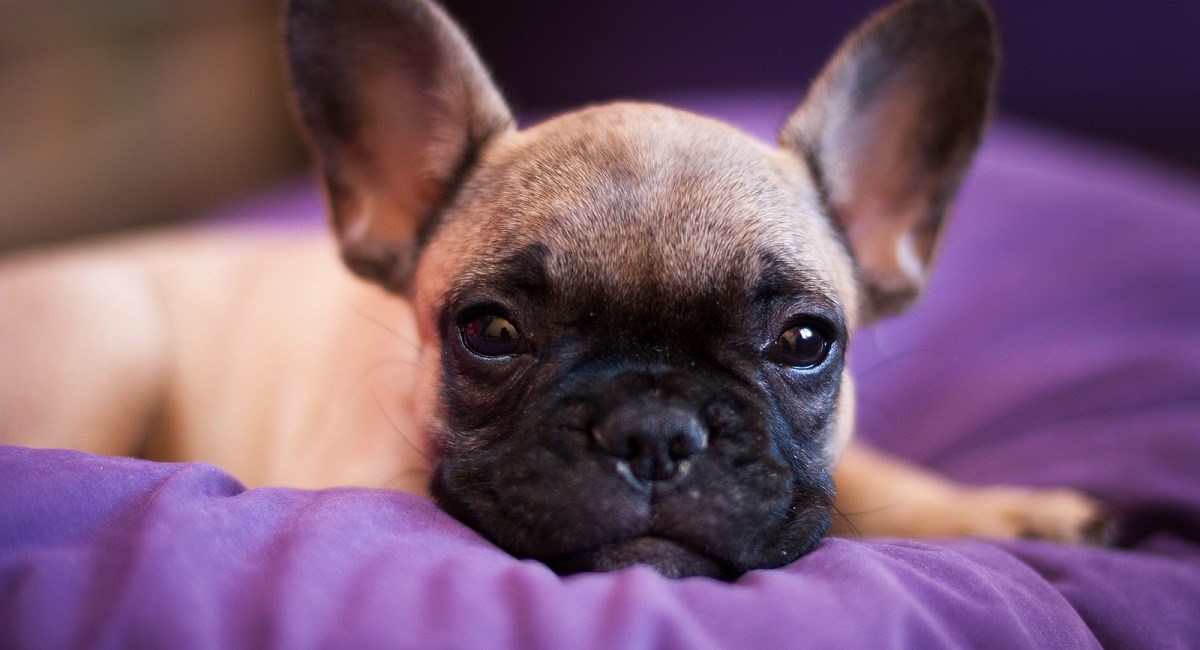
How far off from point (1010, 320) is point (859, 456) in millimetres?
840

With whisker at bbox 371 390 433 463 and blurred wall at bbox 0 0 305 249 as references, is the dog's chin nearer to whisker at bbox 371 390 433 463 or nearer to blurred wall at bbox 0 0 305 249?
whisker at bbox 371 390 433 463

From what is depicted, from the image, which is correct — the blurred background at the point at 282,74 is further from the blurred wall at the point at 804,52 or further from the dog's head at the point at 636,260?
the dog's head at the point at 636,260

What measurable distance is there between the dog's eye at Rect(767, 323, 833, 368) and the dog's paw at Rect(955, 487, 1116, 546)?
2.77 ft

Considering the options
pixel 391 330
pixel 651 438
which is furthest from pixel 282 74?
pixel 651 438

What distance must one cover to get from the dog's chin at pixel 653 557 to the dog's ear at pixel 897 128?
1064 millimetres

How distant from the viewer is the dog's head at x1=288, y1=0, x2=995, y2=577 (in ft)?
5.13

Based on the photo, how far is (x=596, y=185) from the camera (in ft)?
6.10

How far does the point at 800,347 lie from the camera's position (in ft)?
6.06

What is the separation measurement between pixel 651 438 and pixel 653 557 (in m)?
0.20

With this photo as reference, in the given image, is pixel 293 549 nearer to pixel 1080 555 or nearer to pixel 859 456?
pixel 1080 555

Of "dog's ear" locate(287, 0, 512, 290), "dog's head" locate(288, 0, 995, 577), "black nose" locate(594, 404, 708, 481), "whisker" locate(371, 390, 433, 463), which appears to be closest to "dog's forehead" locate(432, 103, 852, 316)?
"dog's head" locate(288, 0, 995, 577)

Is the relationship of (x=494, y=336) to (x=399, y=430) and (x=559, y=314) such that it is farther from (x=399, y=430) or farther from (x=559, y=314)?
(x=399, y=430)

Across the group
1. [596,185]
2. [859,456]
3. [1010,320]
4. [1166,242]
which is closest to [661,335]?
[596,185]

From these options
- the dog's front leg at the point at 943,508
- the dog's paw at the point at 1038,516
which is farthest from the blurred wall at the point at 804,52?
the dog's paw at the point at 1038,516
